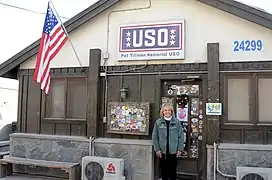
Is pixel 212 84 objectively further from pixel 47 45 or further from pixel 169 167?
pixel 47 45

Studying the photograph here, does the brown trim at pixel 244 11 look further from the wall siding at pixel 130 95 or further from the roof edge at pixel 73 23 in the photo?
the roof edge at pixel 73 23

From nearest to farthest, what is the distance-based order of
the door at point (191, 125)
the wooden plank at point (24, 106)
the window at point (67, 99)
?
the door at point (191, 125), the window at point (67, 99), the wooden plank at point (24, 106)

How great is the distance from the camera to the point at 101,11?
7.85 metres

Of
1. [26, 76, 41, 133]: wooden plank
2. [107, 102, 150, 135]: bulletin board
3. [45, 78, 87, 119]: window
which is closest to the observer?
[107, 102, 150, 135]: bulletin board

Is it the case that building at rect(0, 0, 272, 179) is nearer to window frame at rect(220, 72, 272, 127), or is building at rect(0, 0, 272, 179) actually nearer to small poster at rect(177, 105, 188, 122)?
window frame at rect(220, 72, 272, 127)

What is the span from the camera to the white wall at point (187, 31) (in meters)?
6.90

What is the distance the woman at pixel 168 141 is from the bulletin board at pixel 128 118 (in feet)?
2.31

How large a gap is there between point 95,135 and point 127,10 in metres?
3.13

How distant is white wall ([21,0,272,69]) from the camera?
6898 millimetres

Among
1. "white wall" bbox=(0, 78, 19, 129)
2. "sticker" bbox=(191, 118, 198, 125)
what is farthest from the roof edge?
"white wall" bbox=(0, 78, 19, 129)

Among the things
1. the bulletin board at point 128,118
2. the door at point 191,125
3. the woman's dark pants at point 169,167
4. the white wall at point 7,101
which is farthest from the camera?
the white wall at point 7,101

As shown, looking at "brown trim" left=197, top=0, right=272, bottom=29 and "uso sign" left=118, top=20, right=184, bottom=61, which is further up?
"brown trim" left=197, top=0, right=272, bottom=29

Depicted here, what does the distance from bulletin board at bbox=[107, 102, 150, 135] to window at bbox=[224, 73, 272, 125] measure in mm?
1799

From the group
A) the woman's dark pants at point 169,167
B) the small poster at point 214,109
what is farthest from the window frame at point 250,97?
the woman's dark pants at point 169,167
